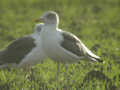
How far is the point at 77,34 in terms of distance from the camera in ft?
34.0

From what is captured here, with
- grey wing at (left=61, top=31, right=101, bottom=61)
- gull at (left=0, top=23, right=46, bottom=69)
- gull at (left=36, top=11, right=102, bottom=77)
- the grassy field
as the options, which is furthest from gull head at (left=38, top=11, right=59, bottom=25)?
the grassy field

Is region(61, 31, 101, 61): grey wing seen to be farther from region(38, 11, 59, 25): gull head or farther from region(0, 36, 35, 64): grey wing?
region(0, 36, 35, 64): grey wing

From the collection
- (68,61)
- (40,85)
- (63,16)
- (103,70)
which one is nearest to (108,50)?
(103,70)

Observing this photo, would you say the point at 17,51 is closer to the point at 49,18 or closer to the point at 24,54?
the point at 24,54

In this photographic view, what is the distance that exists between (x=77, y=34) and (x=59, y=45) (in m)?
4.34

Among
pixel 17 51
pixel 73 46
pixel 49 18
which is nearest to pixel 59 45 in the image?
pixel 73 46

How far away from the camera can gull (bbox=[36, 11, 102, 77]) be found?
6.06 m

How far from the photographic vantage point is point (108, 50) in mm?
8555

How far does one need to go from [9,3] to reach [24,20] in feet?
10.6

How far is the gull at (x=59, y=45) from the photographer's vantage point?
6.06 metres

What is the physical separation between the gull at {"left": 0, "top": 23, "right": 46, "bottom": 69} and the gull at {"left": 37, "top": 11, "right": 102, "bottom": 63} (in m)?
0.38

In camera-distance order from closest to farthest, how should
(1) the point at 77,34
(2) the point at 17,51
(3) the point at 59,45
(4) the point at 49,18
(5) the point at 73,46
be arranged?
(3) the point at 59,45
(5) the point at 73,46
(4) the point at 49,18
(2) the point at 17,51
(1) the point at 77,34

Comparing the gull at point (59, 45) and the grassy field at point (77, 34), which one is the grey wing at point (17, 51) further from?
the gull at point (59, 45)

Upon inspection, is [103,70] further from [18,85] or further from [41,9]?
[41,9]
